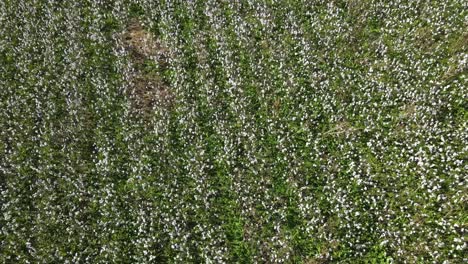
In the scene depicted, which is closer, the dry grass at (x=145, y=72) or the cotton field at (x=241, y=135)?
the cotton field at (x=241, y=135)

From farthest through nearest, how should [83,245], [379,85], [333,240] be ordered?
1. [379,85]
2. [83,245]
3. [333,240]

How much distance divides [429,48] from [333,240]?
460 centimetres

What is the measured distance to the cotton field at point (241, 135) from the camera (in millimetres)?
6555

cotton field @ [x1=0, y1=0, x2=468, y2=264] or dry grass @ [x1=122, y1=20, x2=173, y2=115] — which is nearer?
cotton field @ [x1=0, y1=0, x2=468, y2=264]

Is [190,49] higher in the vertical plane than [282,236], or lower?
higher

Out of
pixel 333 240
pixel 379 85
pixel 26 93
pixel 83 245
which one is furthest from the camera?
pixel 26 93

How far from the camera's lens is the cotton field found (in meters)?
6.55

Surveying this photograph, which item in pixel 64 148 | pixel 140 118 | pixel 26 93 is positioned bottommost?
pixel 64 148

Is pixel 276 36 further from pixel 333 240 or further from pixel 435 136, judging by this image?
pixel 333 240

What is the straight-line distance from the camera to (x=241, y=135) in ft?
25.0

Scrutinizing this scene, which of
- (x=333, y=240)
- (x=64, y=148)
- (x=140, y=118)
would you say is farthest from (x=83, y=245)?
(x=333, y=240)

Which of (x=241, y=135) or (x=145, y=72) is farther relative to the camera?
(x=145, y=72)

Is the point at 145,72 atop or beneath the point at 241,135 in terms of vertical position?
atop

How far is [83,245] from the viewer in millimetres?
6918
